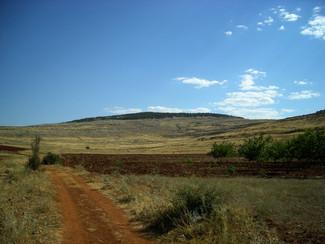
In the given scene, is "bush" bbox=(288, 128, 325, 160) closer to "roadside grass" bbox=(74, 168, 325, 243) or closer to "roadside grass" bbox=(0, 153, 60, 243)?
"roadside grass" bbox=(74, 168, 325, 243)

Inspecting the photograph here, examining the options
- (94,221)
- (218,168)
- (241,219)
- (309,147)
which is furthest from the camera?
(309,147)

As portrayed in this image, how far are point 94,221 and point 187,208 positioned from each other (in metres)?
3.17

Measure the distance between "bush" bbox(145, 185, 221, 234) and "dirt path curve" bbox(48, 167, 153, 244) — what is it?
920mm

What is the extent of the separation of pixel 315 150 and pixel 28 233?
43903 mm

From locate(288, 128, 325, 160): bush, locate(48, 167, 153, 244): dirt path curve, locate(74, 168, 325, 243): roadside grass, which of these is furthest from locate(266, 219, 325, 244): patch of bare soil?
locate(288, 128, 325, 160): bush

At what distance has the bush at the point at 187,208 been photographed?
1155 cm

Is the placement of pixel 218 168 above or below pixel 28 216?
below

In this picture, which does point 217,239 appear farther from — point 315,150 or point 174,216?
point 315,150

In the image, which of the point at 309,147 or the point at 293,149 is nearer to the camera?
the point at 309,147

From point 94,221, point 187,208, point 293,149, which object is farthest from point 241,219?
point 293,149

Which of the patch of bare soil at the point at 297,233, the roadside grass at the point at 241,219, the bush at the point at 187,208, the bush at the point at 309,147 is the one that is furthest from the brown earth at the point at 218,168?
the bush at the point at 187,208

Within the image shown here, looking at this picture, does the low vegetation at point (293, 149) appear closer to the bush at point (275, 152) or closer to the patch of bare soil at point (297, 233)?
the bush at point (275, 152)

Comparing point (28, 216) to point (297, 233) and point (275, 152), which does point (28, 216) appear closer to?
point (297, 233)

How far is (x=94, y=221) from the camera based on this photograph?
508 inches
